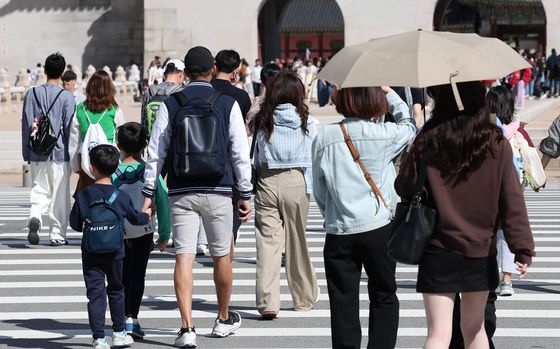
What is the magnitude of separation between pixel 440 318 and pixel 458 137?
0.84m

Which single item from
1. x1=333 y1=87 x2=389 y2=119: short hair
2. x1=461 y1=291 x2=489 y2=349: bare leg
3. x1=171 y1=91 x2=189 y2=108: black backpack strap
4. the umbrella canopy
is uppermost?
the umbrella canopy

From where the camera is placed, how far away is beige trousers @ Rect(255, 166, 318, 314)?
970cm

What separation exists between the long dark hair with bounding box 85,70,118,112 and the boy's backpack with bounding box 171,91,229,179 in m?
3.62

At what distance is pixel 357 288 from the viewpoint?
731 cm

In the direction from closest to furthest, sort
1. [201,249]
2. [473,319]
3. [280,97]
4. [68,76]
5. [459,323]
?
[473,319] → [459,323] → [280,97] → [201,249] → [68,76]

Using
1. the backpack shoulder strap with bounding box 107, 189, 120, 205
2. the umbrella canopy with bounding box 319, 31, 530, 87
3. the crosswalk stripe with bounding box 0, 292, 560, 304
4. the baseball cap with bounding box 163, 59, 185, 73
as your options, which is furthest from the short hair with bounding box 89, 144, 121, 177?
the baseball cap with bounding box 163, 59, 185, 73

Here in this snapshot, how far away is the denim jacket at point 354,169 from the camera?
7.34m

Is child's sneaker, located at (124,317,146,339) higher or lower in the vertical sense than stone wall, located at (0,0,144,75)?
lower

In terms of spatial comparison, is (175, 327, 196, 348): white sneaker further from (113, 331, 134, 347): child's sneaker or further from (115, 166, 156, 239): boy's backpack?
(115, 166, 156, 239): boy's backpack

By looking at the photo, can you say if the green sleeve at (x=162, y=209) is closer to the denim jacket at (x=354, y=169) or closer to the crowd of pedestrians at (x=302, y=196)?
the crowd of pedestrians at (x=302, y=196)

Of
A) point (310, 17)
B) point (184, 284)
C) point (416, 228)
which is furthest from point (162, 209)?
point (310, 17)

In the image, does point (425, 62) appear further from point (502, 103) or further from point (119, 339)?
point (502, 103)

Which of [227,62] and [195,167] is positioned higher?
[227,62]

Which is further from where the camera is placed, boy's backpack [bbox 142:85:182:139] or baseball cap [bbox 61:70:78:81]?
baseball cap [bbox 61:70:78:81]
